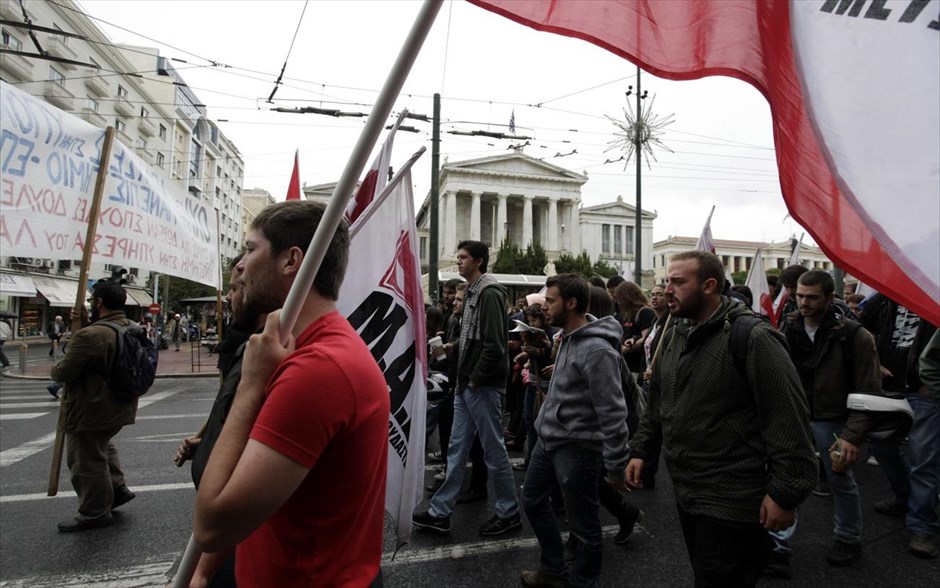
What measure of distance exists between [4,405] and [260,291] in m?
11.2

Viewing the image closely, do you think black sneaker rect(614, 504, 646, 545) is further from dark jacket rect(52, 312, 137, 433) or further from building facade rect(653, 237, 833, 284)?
building facade rect(653, 237, 833, 284)

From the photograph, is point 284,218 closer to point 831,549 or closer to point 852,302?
point 831,549

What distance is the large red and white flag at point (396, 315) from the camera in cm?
272

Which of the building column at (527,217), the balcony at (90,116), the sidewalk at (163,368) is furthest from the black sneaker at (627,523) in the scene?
the building column at (527,217)

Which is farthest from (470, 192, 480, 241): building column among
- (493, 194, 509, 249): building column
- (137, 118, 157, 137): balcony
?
(137, 118, 157, 137): balcony

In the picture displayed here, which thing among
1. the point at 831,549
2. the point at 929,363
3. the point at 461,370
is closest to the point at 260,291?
the point at 461,370

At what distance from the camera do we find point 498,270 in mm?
40219

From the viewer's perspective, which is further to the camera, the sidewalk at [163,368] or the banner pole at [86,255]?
the sidewalk at [163,368]

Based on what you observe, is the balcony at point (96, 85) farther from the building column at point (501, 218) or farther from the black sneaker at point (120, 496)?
the building column at point (501, 218)

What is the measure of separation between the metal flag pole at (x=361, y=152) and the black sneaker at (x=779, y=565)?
3.44 meters

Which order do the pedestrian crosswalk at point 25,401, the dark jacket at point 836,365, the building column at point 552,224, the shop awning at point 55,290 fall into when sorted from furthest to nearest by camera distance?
the building column at point 552,224 → the shop awning at point 55,290 → the pedestrian crosswalk at point 25,401 → the dark jacket at point 836,365

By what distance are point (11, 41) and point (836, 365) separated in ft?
122

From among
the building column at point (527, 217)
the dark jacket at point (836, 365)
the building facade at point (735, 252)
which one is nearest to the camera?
the dark jacket at point (836, 365)

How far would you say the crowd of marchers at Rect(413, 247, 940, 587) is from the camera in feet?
6.66
